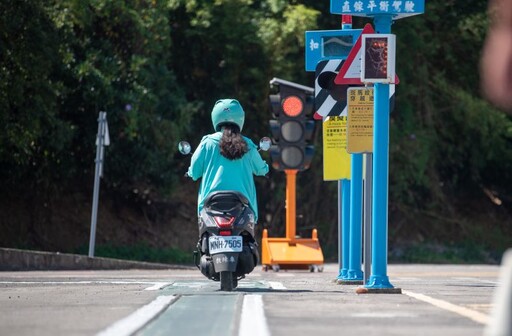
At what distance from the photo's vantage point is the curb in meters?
21.5

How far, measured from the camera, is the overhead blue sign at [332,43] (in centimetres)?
1573

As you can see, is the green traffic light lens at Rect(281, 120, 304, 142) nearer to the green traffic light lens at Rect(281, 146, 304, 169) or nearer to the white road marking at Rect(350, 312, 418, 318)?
the green traffic light lens at Rect(281, 146, 304, 169)

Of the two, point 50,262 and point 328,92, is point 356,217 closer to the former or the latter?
point 328,92

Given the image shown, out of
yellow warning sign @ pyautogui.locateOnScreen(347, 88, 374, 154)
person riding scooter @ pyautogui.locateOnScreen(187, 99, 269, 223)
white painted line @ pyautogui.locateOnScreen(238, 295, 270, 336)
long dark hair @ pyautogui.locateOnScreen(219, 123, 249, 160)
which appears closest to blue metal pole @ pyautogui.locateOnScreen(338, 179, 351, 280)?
person riding scooter @ pyautogui.locateOnScreen(187, 99, 269, 223)

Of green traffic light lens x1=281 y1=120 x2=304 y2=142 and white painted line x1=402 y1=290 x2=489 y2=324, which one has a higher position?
green traffic light lens x1=281 y1=120 x2=304 y2=142

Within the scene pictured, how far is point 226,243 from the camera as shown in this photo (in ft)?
41.8

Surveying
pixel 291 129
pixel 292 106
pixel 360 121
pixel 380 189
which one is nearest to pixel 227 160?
pixel 360 121

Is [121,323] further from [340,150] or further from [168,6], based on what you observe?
[168,6]

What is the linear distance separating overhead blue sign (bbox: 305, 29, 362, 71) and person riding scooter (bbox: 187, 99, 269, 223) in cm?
259

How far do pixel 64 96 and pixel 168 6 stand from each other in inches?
151

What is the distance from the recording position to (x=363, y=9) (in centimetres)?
1253

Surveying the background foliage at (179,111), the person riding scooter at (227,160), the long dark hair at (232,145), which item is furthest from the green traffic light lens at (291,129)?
the long dark hair at (232,145)

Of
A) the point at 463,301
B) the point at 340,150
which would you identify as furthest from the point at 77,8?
the point at 463,301

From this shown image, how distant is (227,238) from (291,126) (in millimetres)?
8751
